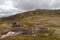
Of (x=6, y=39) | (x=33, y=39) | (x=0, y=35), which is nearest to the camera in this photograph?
(x=33, y=39)

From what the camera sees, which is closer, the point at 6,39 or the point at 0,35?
the point at 6,39

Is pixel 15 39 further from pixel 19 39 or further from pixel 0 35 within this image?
pixel 0 35

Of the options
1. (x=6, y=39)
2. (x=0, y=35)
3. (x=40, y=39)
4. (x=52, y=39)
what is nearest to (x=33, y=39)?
(x=40, y=39)

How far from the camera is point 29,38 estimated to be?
62156 millimetres

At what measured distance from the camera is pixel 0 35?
73500 millimetres

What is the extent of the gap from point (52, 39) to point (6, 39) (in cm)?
1700

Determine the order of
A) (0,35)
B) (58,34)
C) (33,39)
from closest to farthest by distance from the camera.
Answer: (33,39) < (58,34) < (0,35)

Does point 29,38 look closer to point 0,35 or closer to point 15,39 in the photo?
point 15,39

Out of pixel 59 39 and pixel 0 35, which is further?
pixel 0 35

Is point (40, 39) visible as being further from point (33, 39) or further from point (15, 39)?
point (15, 39)

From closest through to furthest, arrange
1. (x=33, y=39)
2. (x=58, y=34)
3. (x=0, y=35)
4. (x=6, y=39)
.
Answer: (x=33, y=39) → (x=6, y=39) → (x=58, y=34) → (x=0, y=35)

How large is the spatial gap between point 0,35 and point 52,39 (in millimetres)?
24940

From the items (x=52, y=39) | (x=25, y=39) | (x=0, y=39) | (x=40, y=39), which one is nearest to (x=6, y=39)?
(x=0, y=39)

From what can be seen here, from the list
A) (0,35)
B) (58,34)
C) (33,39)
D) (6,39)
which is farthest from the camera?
(0,35)
